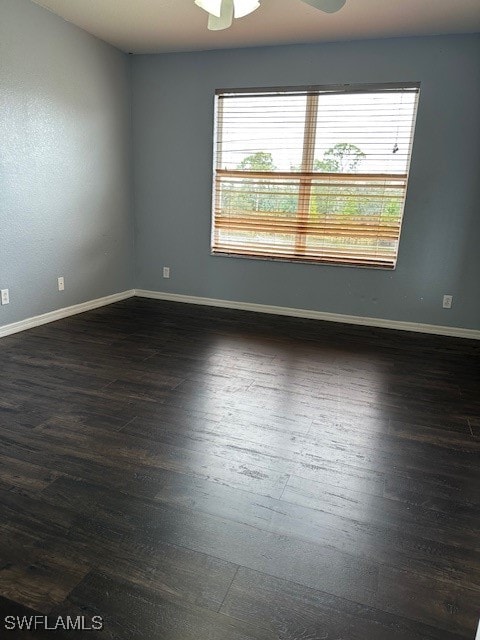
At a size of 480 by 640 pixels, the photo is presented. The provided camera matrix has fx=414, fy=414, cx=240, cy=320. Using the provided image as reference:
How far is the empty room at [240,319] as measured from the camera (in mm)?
Answer: 1302

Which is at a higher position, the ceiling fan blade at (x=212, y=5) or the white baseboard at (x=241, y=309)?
the ceiling fan blade at (x=212, y=5)

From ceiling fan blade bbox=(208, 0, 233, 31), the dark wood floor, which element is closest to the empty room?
the dark wood floor

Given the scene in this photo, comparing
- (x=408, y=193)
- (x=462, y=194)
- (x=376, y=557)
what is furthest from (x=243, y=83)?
(x=376, y=557)

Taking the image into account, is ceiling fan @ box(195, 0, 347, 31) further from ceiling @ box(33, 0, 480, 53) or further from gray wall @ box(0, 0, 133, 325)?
gray wall @ box(0, 0, 133, 325)

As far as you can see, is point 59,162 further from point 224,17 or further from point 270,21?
point 270,21

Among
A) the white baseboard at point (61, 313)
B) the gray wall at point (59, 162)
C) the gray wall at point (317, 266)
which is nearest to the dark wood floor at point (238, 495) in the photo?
the white baseboard at point (61, 313)

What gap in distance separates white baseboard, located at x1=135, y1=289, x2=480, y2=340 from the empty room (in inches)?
0.9

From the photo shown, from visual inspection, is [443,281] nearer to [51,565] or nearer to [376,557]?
[376,557]

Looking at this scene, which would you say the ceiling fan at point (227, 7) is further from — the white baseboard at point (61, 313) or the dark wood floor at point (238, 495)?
the white baseboard at point (61, 313)

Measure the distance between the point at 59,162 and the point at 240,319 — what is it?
7.22 feet

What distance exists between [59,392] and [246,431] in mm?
1154

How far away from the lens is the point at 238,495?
167cm

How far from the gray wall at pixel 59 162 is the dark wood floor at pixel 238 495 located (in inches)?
37.4

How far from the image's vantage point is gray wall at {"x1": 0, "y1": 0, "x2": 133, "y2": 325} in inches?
126
